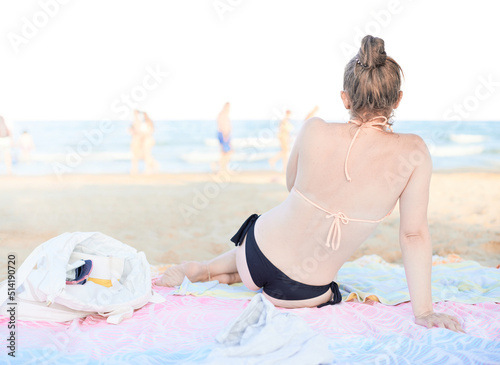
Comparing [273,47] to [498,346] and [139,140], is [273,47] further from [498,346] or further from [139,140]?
[498,346]

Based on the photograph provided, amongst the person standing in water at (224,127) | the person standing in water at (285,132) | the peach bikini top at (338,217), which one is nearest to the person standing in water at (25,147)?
the person standing in water at (224,127)

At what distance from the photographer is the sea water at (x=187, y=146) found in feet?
42.5

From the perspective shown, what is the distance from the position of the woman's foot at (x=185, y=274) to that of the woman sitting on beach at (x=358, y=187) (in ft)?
2.24

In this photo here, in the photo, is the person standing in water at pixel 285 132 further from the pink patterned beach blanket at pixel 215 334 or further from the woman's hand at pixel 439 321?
the woman's hand at pixel 439 321

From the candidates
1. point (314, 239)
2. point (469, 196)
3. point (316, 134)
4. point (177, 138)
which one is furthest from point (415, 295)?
point (177, 138)

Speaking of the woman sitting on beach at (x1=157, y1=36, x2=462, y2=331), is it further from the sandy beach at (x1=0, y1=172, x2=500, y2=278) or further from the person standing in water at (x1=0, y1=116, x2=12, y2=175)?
the person standing in water at (x1=0, y1=116, x2=12, y2=175)

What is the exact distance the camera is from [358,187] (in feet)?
6.68

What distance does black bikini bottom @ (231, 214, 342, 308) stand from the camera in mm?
2256

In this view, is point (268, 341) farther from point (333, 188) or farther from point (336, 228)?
point (333, 188)

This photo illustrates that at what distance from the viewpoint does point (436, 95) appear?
22391 mm

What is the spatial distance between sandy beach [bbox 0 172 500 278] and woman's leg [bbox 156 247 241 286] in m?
1.30

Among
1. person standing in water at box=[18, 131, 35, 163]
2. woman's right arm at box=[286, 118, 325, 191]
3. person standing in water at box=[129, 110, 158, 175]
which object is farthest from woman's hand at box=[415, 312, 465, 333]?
person standing in water at box=[18, 131, 35, 163]

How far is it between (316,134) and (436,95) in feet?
74.4

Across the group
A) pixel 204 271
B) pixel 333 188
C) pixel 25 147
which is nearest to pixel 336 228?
pixel 333 188
